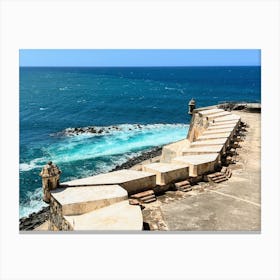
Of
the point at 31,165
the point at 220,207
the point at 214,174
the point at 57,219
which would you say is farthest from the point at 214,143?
the point at 31,165

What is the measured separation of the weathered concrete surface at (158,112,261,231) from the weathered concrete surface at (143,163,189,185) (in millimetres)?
350

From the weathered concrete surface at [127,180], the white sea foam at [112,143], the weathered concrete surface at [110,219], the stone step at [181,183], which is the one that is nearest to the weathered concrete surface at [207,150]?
the stone step at [181,183]

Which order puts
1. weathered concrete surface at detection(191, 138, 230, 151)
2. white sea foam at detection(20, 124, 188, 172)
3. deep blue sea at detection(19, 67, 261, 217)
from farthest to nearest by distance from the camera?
white sea foam at detection(20, 124, 188, 172), deep blue sea at detection(19, 67, 261, 217), weathered concrete surface at detection(191, 138, 230, 151)

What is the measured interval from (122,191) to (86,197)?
27.8 inches

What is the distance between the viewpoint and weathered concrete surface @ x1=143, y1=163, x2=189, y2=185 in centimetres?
813

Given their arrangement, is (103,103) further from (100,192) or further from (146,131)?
(100,192)

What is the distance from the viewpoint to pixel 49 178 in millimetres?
6973

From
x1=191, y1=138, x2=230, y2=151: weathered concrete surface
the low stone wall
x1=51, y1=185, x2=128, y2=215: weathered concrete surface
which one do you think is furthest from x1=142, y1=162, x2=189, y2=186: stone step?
x1=191, y1=138, x2=230, y2=151: weathered concrete surface

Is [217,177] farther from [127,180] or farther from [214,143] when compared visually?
[127,180]

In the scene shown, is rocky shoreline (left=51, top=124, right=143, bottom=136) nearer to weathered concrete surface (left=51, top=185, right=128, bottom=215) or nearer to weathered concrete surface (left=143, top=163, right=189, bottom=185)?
weathered concrete surface (left=143, top=163, right=189, bottom=185)

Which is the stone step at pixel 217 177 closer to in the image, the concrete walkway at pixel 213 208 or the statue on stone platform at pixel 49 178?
the concrete walkway at pixel 213 208

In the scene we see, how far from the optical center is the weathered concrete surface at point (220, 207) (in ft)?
22.4

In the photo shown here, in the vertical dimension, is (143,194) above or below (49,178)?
below

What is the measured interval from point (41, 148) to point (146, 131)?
55.7 feet
